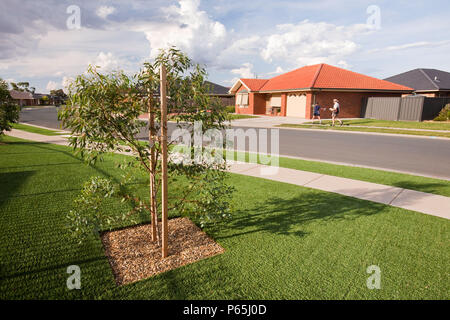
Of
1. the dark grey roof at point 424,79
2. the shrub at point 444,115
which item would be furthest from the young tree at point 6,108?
the dark grey roof at point 424,79

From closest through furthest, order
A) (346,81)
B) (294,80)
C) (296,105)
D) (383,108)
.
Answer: (383,108), (346,81), (296,105), (294,80)

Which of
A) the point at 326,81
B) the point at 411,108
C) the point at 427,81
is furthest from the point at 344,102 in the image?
the point at 427,81

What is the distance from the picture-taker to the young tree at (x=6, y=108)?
11.1 metres

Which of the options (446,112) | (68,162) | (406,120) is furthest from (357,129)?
(68,162)

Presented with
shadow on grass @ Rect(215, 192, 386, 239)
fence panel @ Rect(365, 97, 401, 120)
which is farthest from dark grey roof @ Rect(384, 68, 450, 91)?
shadow on grass @ Rect(215, 192, 386, 239)

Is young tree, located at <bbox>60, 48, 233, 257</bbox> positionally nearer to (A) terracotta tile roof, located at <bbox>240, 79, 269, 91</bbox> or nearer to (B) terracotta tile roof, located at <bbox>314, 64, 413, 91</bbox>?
(B) terracotta tile roof, located at <bbox>314, 64, 413, 91</bbox>

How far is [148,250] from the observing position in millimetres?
3943

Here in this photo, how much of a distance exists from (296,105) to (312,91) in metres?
2.74

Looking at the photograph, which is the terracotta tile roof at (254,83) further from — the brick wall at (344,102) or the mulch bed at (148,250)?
the mulch bed at (148,250)

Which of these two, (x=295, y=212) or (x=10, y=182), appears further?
(x=10, y=182)

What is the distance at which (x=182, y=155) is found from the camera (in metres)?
3.95

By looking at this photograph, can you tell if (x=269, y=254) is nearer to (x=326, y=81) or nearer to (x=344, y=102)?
(x=344, y=102)

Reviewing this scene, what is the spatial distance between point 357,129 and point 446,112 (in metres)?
11.1
